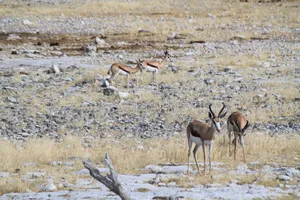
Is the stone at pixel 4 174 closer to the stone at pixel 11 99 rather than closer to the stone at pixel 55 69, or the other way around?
the stone at pixel 11 99

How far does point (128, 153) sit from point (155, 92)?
24.5 feet

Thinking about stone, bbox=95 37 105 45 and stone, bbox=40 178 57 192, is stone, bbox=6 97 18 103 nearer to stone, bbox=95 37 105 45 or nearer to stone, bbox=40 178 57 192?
stone, bbox=40 178 57 192

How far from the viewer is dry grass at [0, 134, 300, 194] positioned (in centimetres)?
1191

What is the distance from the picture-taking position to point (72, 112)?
17844mm

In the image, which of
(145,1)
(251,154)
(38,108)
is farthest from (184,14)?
(251,154)

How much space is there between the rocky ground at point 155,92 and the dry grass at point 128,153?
1.42 ft

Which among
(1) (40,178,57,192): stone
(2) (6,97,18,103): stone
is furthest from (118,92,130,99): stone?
(1) (40,178,57,192): stone

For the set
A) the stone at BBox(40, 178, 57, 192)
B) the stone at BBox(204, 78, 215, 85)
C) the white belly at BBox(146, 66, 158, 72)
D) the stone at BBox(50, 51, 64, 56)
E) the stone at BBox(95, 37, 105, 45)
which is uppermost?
the white belly at BBox(146, 66, 158, 72)

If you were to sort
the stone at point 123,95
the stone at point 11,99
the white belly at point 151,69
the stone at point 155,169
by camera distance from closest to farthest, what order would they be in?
the stone at point 155,169 < the stone at point 11,99 < the stone at point 123,95 < the white belly at point 151,69

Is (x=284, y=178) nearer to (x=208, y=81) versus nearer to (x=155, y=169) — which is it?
(x=155, y=169)

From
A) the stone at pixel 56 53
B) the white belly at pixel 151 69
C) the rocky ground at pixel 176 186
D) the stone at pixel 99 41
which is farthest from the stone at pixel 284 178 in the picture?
the stone at pixel 99 41

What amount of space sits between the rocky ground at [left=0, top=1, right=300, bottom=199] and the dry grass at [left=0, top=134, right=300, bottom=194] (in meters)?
0.43

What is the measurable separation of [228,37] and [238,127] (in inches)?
778

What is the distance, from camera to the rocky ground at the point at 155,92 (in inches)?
423
